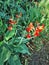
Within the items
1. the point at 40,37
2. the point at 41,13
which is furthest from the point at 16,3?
the point at 40,37

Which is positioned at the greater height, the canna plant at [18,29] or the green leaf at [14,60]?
the canna plant at [18,29]

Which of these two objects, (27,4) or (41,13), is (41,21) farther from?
(27,4)

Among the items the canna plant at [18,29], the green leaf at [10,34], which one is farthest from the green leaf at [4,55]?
the green leaf at [10,34]

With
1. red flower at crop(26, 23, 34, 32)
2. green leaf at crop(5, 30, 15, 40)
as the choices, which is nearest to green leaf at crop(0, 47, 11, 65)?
green leaf at crop(5, 30, 15, 40)

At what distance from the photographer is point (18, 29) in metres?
3.48

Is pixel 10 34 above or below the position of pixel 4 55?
above

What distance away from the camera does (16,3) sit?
394 centimetres

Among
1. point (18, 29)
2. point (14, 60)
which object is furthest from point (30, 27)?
point (14, 60)

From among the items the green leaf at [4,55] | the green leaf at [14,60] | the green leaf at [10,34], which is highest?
the green leaf at [10,34]

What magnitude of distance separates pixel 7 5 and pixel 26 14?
32 centimetres

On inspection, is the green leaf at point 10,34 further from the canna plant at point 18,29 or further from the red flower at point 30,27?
the red flower at point 30,27

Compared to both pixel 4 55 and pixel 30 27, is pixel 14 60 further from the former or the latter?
pixel 30 27

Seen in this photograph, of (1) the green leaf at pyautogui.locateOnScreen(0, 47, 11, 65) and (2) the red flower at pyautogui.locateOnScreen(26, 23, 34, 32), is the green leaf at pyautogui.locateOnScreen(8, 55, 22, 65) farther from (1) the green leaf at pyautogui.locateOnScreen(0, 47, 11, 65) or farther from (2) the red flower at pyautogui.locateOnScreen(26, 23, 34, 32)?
(2) the red flower at pyautogui.locateOnScreen(26, 23, 34, 32)

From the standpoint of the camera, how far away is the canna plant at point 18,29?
121 inches
